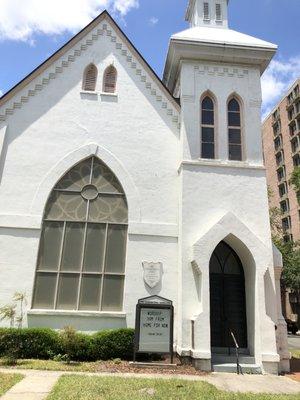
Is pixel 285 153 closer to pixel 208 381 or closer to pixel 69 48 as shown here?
pixel 69 48

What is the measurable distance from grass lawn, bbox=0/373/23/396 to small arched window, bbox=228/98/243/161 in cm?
975

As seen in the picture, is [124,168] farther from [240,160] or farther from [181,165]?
[240,160]

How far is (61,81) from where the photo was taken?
46.6 ft

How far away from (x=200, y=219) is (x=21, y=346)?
677 cm

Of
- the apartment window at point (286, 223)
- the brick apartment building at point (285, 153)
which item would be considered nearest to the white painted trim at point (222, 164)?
the brick apartment building at point (285, 153)

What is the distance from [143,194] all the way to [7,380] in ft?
23.9

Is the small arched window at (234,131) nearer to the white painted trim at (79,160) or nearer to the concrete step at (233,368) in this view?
the white painted trim at (79,160)

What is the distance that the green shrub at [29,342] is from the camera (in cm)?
1069

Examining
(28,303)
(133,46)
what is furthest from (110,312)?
(133,46)

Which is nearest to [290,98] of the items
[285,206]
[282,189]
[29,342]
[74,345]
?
[282,189]

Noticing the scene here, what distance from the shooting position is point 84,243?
12547mm

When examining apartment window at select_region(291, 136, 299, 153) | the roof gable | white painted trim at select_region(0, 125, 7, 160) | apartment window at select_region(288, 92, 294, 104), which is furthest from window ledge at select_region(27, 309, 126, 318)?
apartment window at select_region(288, 92, 294, 104)

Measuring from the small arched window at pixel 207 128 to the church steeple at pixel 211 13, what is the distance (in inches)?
211

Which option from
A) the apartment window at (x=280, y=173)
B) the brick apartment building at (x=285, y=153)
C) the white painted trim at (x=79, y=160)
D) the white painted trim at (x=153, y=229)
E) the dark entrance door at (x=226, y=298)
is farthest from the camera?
the apartment window at (x=280, y=173)
